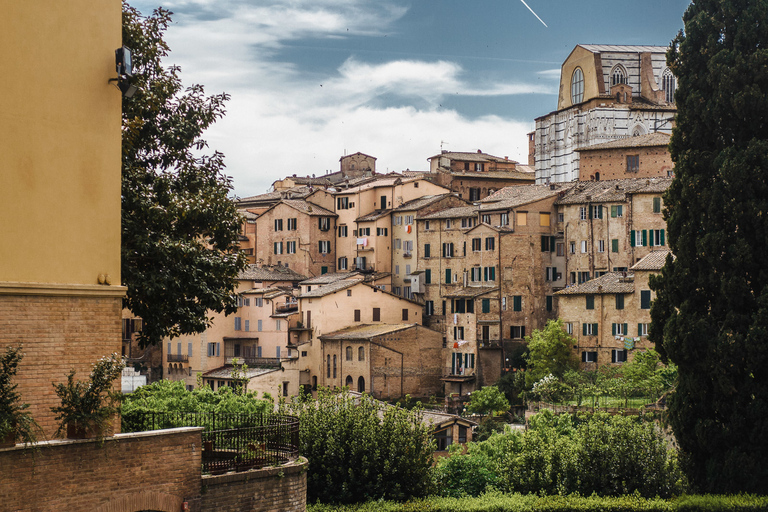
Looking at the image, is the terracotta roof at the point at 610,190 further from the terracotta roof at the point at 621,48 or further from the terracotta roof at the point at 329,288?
the terracotta roof at the point at 621,48

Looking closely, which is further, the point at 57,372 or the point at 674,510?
the point at 674,510

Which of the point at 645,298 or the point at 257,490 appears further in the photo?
the point at 645,298

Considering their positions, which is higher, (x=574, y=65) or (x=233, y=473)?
(x=574, y=65)

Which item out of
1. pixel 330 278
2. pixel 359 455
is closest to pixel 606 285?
pixel 330 278

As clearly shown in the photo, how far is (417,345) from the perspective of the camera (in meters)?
71.5

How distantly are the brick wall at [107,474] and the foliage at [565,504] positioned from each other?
6.06m

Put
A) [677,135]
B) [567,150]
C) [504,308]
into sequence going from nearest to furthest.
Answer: [677,135] → [504,308] → [567,150]

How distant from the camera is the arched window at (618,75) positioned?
99188 mm

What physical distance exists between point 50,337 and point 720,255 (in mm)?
13806

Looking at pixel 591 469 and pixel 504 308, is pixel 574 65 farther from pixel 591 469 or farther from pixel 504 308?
pixel 591 469

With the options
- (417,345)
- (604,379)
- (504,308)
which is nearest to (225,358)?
(417,345)

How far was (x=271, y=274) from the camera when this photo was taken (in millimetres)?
84562

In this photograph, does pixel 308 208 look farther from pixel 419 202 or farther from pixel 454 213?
pixel 454 213

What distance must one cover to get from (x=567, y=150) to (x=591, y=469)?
8008cm
